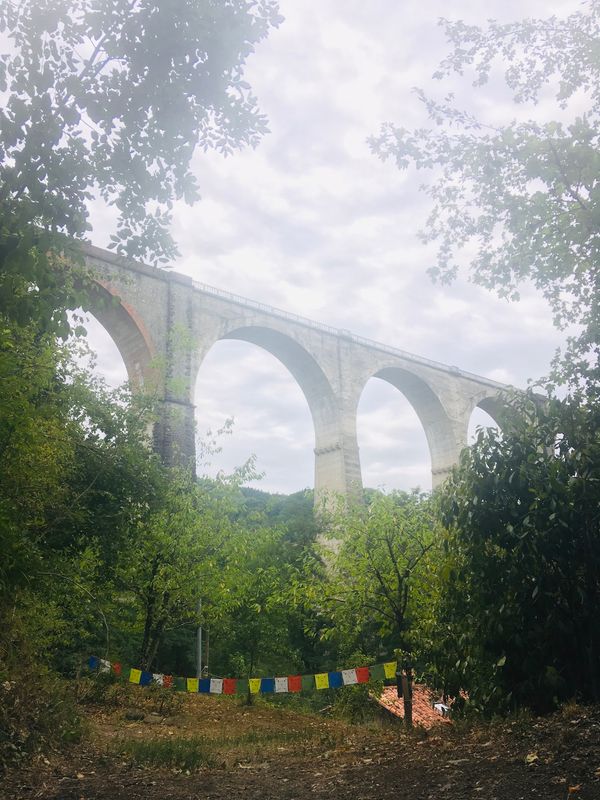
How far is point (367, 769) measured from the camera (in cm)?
532

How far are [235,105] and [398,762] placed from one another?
5.59m

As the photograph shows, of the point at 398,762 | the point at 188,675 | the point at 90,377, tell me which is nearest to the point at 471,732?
the point at 398,762

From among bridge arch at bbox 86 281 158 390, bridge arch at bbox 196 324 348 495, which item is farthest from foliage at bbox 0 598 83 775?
bridge arch at bbox 196 324 348 495

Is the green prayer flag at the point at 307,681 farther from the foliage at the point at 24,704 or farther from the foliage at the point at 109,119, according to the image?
the foliage at the point at 109,119

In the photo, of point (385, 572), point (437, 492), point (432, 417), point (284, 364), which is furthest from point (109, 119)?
point (432, 417)

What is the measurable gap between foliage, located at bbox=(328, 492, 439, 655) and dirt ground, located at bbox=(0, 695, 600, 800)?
254cm

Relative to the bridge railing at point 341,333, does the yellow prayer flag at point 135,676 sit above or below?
below

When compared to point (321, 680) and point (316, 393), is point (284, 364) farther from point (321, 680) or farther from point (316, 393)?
point (321, 680)

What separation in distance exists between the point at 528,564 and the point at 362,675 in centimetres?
573

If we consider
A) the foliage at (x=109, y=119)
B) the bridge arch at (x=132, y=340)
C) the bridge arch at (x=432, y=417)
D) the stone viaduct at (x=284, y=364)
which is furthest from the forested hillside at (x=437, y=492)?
the bridge arch at (x=432, y=417)

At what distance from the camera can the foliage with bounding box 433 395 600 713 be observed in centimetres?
559

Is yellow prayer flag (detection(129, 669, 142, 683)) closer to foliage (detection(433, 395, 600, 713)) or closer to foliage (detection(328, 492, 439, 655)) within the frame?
foliage (detection(328, 492, 439, 655))

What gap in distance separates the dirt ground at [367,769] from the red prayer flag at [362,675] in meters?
3.02

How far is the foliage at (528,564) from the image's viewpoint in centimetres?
559
